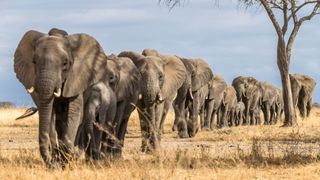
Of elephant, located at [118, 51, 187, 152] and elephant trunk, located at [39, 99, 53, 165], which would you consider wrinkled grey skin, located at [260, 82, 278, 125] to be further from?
elephant trunk, located at [39, 99, 53, 165]

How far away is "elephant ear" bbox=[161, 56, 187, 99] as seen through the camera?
18.7 meters

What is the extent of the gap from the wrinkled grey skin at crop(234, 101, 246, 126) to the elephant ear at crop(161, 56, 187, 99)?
22141 millimetres

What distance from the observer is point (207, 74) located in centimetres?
2567

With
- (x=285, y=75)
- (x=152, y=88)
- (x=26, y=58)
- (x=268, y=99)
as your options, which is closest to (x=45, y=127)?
(x=26, y=58)

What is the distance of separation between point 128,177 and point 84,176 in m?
0.57

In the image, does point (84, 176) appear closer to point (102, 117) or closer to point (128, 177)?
point (128, 177)

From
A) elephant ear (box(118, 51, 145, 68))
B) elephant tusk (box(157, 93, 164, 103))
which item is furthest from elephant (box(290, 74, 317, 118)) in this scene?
elephant tusk (box(157, 93, 164, 103))

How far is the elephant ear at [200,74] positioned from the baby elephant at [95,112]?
1092 cm

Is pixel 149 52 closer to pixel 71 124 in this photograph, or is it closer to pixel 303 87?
pixel 71 124

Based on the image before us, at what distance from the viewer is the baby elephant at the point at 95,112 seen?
13227 mm

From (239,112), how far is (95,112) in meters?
30.2

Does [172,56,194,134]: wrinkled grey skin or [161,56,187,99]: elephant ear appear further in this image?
[172,56,194,134]: wrinkled grey skin

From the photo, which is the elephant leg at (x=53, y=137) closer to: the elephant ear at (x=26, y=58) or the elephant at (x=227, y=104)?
the elephant ear at (x=26, y=58)

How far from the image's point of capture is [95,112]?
13531 mm
